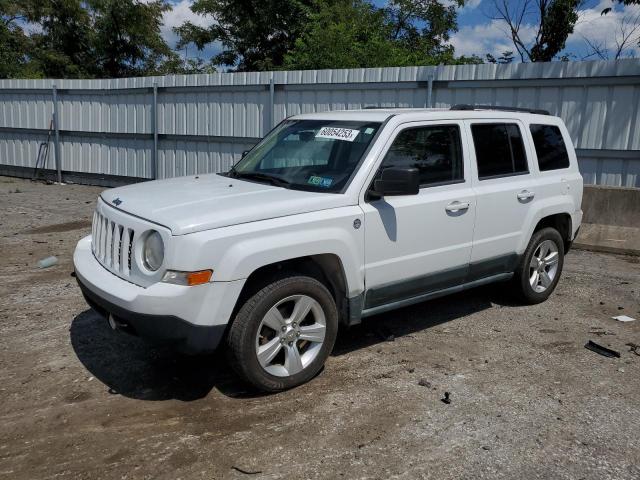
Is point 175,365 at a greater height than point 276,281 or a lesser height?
lesser

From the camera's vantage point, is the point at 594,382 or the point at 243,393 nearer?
the point at 243,393

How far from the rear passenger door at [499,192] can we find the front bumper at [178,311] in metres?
2.39

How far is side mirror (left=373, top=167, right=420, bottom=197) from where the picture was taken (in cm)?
416

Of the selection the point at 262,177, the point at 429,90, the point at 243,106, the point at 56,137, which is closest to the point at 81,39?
the point at 56,137

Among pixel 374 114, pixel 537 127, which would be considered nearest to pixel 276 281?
pixel 374 114

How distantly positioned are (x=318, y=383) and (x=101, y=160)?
1225 cm

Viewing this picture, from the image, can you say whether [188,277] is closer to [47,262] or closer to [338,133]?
[338,133]

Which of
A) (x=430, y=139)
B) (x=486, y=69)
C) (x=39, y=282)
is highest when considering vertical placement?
(x=486, y=69)

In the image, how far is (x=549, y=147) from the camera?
5.95 metres

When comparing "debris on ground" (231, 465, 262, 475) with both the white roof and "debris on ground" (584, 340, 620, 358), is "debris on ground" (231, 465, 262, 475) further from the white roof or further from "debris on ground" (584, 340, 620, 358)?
"debris on ground" (584, 340, 620, 358)

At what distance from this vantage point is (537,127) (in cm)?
587

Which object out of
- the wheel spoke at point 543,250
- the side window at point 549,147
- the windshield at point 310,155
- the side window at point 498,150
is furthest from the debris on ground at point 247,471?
the side window at point 549,147

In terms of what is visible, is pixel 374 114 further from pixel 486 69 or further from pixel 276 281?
pixel 486 69

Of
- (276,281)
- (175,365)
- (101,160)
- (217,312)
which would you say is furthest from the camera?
(101,160)
